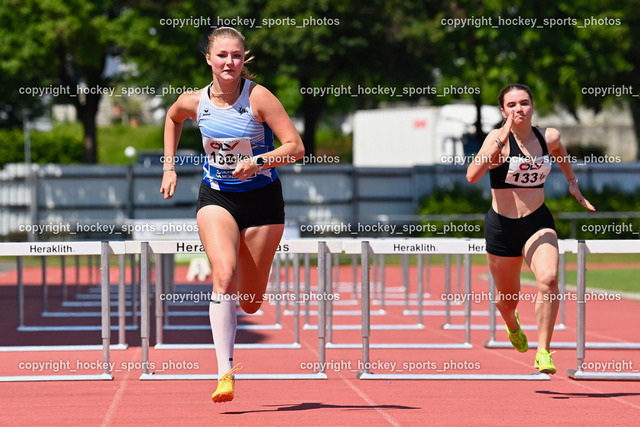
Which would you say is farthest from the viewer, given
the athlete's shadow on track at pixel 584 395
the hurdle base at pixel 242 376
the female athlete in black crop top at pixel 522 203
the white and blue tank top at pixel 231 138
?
the hurdle base at pixel 242 376

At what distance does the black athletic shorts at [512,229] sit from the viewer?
850cm

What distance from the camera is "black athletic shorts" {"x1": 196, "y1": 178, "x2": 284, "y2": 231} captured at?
7.50 m

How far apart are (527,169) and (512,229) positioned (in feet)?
1.46

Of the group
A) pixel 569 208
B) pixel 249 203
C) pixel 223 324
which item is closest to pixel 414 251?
pixel 249 203

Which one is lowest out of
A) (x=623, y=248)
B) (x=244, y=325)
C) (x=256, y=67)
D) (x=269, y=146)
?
(x=244, y=325)

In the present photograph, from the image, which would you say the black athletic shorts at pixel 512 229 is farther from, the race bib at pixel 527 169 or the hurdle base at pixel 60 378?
the hurdle base at pixel 60 378

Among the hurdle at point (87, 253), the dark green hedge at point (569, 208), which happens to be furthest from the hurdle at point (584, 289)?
the dark green hedge at point (569, 208)

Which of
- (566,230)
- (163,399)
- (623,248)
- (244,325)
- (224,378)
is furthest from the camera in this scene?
(566,230)

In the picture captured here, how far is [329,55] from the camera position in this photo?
33094 mm

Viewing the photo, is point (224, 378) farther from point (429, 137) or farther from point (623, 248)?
point (429, 137)

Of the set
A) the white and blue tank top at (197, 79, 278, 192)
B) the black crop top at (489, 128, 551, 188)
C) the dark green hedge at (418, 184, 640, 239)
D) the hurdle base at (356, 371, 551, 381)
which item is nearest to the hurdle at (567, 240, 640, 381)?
the hurdle base at (356, 371, 551, 381)

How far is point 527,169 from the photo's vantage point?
27.6ft

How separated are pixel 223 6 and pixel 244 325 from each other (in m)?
19.8

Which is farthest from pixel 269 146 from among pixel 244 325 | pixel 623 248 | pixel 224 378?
pixel 244 325
